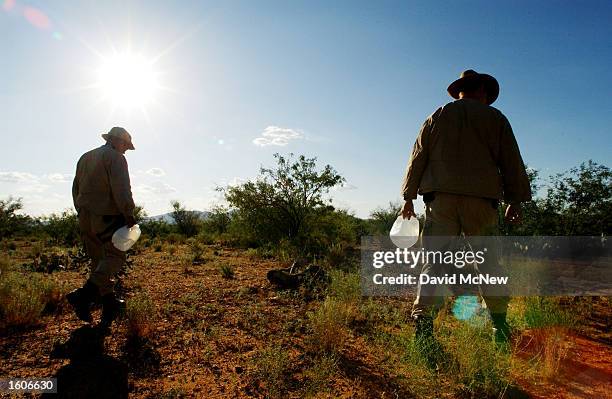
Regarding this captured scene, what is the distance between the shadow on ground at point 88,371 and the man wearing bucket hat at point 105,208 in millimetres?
440

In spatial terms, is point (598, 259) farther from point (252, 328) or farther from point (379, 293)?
point (252, 328)

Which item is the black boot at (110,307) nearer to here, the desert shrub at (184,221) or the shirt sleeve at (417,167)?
the shirt sleeve at (417,167)

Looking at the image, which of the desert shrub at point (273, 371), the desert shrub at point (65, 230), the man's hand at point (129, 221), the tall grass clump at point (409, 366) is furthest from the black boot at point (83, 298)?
the desert shrub at point (65, 230)

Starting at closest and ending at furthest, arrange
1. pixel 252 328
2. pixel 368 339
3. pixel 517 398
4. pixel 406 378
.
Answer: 1. pixel 517 398
2. pixel 406 378
3. pixel 368 339
4. pixel 252 328

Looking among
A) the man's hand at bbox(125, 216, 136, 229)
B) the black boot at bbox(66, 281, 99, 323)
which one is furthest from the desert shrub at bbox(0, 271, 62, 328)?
the man's hand at bbox(125, 216, 136, 229)

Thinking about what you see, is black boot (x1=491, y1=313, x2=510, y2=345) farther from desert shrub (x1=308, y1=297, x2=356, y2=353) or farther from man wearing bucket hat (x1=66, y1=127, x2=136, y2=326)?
man wearing bucket hat (x1=66, y1=127, x2=136, y2=326)

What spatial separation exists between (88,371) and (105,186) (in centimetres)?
183

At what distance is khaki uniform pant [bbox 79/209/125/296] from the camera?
354 centimetres

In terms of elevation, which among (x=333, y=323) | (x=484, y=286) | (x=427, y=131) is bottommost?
(x=333, y=323)

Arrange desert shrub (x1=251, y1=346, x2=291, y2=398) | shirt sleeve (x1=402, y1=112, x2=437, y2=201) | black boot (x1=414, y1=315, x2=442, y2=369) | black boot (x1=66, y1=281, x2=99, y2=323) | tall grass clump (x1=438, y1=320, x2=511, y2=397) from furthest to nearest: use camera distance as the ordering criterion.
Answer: black boot (x1=66, y1=281, x2=99, y2=323), shirt sleeve (x1=402, y1=112, x2=437, y2=201), black boot (x1=414, y1=315, x2=442, y2=369), desert shrub (x1=251, y1=346, x2=291, y2=398), tall grass clump (x1=438, y1=320, x2=511, y2=397)

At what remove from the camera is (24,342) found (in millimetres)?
3164

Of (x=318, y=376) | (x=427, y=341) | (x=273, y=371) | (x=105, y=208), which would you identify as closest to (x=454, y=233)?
(x=427, y=341)

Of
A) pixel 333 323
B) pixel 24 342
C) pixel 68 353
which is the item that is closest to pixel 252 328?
pixel 333 323

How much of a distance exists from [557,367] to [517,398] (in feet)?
1.87
